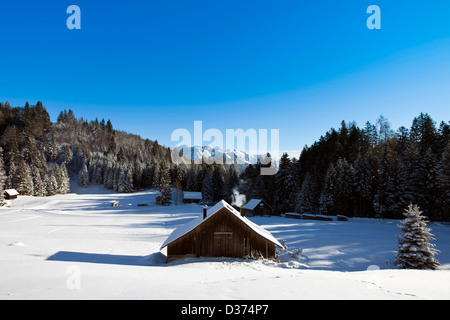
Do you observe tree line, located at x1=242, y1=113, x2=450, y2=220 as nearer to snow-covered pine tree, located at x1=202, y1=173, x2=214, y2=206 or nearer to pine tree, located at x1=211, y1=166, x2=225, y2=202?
pine tree, located at x1=211, y1=166, x2=225, y2=202

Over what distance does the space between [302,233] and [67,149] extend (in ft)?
430

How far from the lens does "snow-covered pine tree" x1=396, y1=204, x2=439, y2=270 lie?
15.5 metres

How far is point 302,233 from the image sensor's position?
28.0m

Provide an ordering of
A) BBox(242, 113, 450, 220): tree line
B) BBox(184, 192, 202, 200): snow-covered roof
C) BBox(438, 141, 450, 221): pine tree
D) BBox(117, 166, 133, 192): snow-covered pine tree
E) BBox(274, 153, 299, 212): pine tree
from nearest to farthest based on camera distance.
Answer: BBox(438, 141, 450, 221): pine tree < BBox(242, 113, 450, 220): tree line < BBox(274, 153, 299, 212): pine tree < BBox(184, 192, 202, 200): snow-covered roof < BBox(117, 166, 133, 192): snow-covered pine tree

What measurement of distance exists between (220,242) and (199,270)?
429 centimetres

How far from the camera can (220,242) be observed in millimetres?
17672

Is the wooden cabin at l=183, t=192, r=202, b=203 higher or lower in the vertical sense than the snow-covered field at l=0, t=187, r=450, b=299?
lower

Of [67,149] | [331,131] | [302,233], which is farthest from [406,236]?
[67,149]

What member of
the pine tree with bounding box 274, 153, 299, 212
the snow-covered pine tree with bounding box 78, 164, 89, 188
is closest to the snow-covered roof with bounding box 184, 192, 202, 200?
the pine tree with bounding box 274, 153, 299, 212

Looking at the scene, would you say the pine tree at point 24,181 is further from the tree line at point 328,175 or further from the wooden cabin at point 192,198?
the wooden cabin at point 192,198

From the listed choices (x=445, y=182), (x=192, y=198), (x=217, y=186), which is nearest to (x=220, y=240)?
(x=445, y=182)

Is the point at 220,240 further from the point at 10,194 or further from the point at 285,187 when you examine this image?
the point at 10,194

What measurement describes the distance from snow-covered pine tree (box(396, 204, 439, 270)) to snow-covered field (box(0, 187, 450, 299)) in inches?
45.1

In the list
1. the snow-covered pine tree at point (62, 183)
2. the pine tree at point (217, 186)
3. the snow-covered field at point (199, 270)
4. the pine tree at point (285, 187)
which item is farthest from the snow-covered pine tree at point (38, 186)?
the pine tree at point (285, 187)
